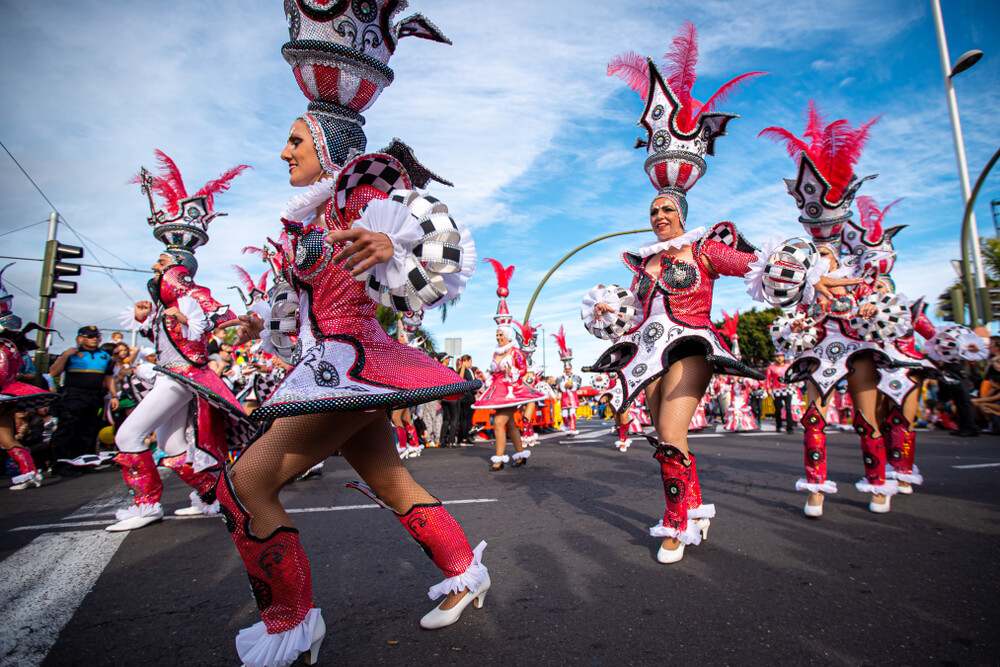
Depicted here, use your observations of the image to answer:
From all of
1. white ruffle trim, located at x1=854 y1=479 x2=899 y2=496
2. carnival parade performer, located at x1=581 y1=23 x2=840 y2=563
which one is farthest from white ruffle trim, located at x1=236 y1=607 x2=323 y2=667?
white ruffle trim, located at x1=854 y1=479 x2=899 y2=496

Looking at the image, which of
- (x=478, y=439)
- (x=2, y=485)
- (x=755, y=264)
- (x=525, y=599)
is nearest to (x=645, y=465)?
(x=755, y=264)

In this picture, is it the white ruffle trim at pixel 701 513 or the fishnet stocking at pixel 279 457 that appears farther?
the white ruffle trim at pixel 701 513

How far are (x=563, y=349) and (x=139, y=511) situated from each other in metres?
12.8

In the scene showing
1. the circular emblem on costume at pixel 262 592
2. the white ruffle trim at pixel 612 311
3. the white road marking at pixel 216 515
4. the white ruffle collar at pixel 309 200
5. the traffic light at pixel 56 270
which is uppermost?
the traffic light at pixel 56 270

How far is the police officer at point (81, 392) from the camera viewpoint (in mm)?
8828

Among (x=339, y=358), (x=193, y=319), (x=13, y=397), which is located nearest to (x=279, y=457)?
(x=339, y=358)

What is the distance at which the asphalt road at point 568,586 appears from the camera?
2.22 metres

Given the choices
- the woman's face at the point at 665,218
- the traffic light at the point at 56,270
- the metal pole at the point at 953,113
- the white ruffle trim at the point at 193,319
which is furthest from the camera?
the metal pole at the point at 953,113

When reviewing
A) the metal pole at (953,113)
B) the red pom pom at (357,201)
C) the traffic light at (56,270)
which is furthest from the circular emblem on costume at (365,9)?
the metal pole at (953,113)

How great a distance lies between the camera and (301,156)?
2.34m

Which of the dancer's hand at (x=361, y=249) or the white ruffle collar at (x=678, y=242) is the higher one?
the white ruffle collar at (x=678, y=242)

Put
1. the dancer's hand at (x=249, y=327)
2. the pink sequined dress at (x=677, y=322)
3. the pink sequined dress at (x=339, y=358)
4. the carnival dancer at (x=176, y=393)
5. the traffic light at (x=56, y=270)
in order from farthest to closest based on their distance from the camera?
the traffic light at (x=56, y=270) < the carnival dancer at (x=176, y=393) < the pink sequined dress at (x=677, y=322) < the dancer's hand at (x=249, y=327) < the pink sequined dress at (x=339, y=358)

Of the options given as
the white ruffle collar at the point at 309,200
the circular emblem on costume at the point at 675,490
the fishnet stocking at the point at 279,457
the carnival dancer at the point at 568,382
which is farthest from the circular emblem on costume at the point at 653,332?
the carnival dancer at the point at 568,382

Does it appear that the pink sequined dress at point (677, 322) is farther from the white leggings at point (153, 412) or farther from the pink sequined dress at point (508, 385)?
the pink sequined dress at point (508, 385)
